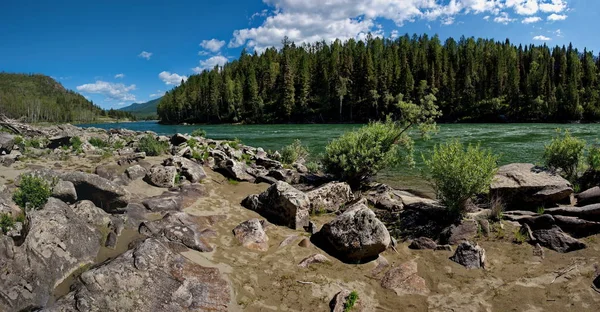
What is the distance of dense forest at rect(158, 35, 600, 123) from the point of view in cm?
9169

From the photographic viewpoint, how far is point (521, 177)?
11.1m

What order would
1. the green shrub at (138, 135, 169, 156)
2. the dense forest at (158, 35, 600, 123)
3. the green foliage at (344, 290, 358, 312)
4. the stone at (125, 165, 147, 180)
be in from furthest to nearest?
the dense forest at (158, 35, 600, 123) < the green shrub at (138, 135, 169, 156) < the stone at (125, 165, 147, 180) < the green foliage at (344, 290, 358, 312)

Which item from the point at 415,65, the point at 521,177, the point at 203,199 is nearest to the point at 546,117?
the point at 415,65

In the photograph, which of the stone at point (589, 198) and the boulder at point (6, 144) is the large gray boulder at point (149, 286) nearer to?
the stone at point (589, 198)

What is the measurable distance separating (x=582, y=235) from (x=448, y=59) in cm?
12005

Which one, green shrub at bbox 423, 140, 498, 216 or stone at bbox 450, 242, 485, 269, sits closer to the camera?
stone at bbox 450, 242, 485, 269

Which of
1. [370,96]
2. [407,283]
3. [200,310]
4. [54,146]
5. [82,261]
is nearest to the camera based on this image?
[200,310]

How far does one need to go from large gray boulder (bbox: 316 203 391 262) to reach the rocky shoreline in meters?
0.03

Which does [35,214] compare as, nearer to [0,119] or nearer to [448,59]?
[0,119]

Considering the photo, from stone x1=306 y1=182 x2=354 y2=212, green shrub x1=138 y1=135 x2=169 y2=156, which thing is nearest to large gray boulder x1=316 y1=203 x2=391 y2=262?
stone x1=306 y1=182 x2=354 y2=212

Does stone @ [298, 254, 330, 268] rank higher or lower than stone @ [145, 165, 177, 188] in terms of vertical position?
lower

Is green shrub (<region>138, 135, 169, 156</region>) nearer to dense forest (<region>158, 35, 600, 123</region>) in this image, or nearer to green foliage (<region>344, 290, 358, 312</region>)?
green foliage (<region>344, 290, 358, 312</region>)

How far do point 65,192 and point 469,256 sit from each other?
10.0 m

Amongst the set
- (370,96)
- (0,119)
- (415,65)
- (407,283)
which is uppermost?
(415,65)
